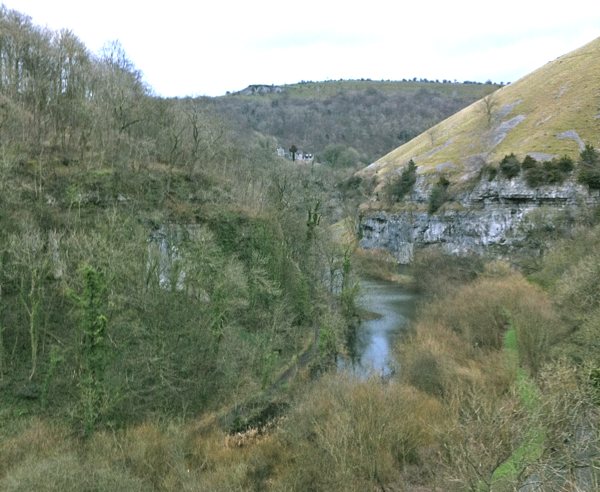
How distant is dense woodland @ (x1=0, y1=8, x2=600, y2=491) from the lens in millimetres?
14562

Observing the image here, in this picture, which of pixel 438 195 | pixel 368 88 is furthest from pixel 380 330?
pixel 368 88

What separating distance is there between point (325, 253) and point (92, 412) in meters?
26.0

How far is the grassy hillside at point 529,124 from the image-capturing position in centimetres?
5934

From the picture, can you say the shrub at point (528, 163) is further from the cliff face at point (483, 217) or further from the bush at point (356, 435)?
the bush at point (356, 435)

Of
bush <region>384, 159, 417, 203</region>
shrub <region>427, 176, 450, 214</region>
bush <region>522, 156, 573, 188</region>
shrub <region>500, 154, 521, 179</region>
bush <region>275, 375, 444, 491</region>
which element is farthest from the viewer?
bush <region>384, 159, 417, 203</region>

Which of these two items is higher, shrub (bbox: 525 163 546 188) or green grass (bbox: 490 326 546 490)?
shrub (bbox: 525 163 546 188)

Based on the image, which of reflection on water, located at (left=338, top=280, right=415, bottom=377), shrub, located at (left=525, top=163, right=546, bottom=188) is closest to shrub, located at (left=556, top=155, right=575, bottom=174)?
shrub, located at (left=525, top=163, right=546, bottom=188)

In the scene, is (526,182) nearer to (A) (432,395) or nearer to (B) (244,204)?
(B) (244,204)

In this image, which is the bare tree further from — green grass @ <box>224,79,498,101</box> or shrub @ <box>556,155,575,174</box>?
green grass @ <box>224,79,498,101</box>

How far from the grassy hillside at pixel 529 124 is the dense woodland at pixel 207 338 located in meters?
20.9

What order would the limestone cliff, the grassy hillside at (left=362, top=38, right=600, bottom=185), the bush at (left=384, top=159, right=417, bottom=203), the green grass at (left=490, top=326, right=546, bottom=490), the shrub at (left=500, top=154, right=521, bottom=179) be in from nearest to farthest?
1. the green grass at (left=490, top=326, right=546, bottom=490)
2. the limestone cliff
3. the shrub at (left=500, top=154, right=521, bottom=179)
4. the grassy hillside at (left=362, top=38, right=600, bottom=185)
5. the bush at (left=384, top=159, right=417, bottom=203)

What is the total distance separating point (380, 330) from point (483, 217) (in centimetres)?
2580

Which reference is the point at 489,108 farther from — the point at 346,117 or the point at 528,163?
the point at 346,117

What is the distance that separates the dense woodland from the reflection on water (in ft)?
5.05
